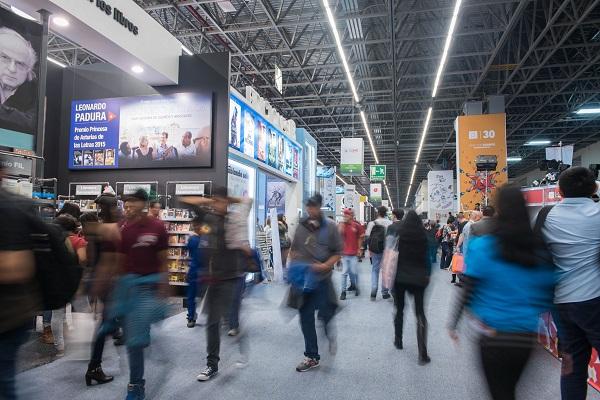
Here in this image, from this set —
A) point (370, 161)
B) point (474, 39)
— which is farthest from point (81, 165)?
point (370, 161)

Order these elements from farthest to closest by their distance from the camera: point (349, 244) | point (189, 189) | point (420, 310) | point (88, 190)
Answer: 1. point (88, 190)
2. point (189, 189)
3. point (349, 244)
4. point (420, 310)

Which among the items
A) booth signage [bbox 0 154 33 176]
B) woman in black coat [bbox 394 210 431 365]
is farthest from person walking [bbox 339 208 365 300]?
booth signage [bbox 0 154 33 176]

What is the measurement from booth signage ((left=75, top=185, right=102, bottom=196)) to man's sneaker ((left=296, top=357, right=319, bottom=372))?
595 cm

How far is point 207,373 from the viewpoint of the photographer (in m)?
3.44

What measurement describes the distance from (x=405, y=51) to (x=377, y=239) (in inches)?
325

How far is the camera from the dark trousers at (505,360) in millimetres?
1751

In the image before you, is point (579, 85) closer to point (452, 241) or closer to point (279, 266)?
point (452, 241)

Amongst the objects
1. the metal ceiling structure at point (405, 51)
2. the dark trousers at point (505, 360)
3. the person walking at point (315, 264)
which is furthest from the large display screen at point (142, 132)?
the dark trousers at point (505, 360)

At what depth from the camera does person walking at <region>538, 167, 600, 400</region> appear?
85.8 inches

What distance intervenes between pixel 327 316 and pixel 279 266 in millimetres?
5611

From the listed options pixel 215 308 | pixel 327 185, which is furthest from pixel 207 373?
pixel 327 185

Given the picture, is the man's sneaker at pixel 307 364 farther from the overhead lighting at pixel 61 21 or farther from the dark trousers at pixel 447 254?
the dark trousers at pixel 447 254

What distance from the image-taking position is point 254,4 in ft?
35.4

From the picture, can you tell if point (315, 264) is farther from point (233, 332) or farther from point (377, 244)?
point (377, 244)
